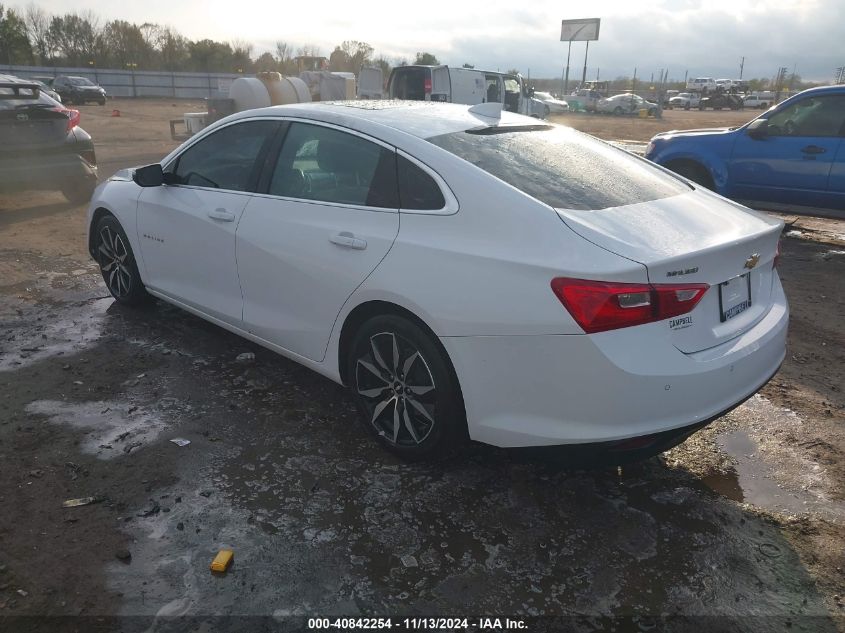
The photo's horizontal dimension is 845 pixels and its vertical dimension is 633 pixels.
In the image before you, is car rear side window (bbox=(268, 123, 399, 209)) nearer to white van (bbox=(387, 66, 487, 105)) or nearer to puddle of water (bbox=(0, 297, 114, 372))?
puddle of water (bbox=(0, 297, 114, 372))

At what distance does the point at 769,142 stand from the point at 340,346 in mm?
7119

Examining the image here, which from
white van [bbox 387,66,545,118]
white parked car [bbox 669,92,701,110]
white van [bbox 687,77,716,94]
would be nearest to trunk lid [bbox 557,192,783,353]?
white van [bbox 387,66,545,118]

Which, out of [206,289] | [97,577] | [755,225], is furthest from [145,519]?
[755,225]

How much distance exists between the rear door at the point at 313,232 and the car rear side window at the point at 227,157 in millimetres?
226

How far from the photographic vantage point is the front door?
13.1ft

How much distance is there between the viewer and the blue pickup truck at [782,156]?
7.71m

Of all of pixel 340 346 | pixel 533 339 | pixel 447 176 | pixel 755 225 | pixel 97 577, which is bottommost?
pixel 97 577

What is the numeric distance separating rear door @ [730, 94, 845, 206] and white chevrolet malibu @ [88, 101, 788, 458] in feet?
17.6

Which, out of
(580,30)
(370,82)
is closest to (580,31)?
(580,30)

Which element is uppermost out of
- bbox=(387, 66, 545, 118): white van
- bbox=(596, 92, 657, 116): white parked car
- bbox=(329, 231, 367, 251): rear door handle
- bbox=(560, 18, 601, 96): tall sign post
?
bbox=(560, 18, 601, 96): tall sign post

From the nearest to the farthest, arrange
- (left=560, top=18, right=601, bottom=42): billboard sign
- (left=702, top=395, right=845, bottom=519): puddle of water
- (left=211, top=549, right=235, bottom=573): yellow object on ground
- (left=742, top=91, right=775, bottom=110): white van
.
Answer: (left=211, top=549, right=235, bottom=573): yellow object on ground
(left=702, top=395, right=845, bottom=519): puddle of water
(left=742, top=91, right=775, bottom=110): white van
(left=560, top=18, right=601, bottom=42): billboard sign

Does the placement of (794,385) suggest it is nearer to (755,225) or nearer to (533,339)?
(755,225)

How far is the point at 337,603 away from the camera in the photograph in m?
2.39

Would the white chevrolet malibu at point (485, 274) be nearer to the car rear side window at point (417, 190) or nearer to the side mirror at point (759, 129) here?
the car rear side window at point (417, 190)
